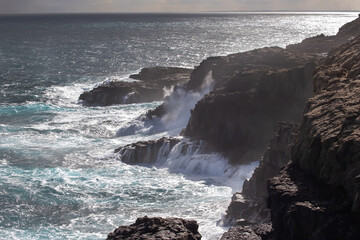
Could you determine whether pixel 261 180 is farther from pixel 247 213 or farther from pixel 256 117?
pixel 256 117

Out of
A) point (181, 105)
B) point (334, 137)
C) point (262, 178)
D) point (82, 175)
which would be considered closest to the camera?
point (334, 137)

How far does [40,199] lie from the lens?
119ft

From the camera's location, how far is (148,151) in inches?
1793

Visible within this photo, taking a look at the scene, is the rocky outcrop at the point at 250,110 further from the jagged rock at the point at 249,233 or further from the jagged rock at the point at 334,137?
the jagged rock at the point at 249,233

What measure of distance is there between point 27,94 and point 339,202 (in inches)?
2593

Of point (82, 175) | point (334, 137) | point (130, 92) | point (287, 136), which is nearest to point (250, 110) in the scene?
point (287, 136)

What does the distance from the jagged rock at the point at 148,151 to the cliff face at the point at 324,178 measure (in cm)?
2409

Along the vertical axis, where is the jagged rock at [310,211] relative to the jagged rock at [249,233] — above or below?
above

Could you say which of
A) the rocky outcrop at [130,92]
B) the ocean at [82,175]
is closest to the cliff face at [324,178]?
the ocean at [82,175]

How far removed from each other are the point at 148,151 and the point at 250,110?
9.78 meters

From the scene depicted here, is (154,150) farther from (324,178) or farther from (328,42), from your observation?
(328,42)

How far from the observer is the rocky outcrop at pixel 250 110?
143 ft

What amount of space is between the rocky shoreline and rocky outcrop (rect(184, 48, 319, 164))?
9cm

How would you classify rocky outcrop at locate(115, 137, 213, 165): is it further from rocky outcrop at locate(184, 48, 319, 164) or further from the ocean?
rocky outcrop at locate(184, 48, 319, 164)
